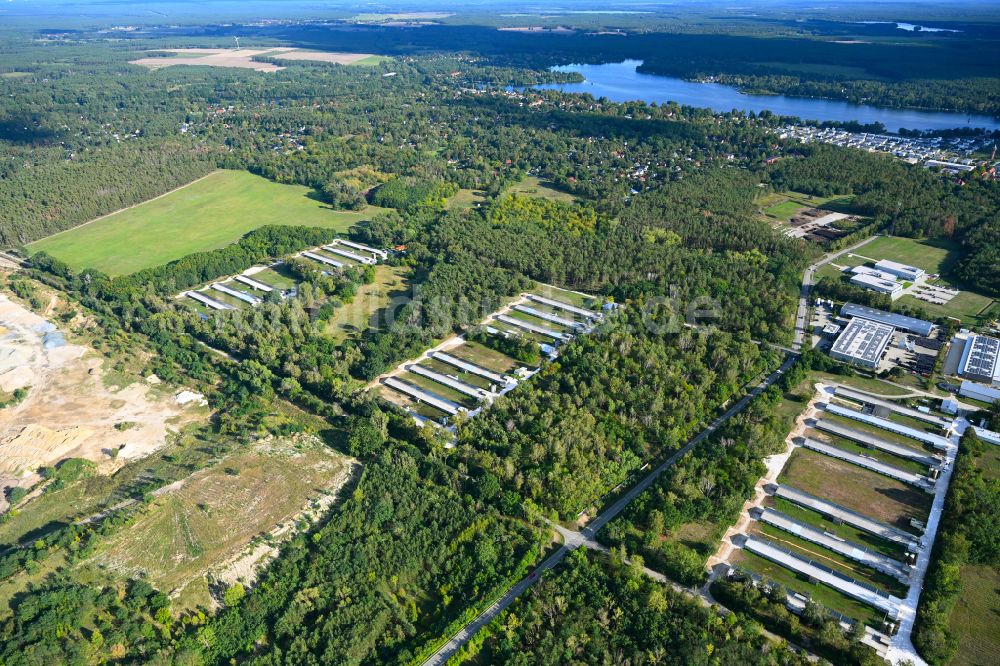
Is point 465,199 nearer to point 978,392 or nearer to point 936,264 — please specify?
point 936,264

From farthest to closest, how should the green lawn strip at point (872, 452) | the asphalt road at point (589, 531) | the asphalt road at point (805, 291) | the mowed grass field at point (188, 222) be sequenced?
1. the mowed grass field at point (188, 222)
2. the asphalt road at point (805, 291)
3. the green lawn strip at point (872, 452)
4. the asphalt road at point (589, 531)

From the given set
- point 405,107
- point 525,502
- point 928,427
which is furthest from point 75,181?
point 928,427

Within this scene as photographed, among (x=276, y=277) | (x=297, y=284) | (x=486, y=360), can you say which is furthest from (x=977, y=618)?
(x=276, y=277)

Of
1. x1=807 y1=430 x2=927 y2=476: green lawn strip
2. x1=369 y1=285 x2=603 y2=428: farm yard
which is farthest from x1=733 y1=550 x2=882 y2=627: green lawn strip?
x1=369 y1=285 x2=603 y2=428: farm yard

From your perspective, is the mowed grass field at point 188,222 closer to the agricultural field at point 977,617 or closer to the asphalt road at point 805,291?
the asphalt road at point 805,291

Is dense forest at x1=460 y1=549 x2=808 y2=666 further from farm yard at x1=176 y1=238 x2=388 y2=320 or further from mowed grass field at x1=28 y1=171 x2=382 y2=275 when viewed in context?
mowed grass field at x1=28 y1=171 x2=382 y2=275

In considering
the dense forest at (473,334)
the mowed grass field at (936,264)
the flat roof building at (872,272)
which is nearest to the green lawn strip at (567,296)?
the dense forest at (473,334)
